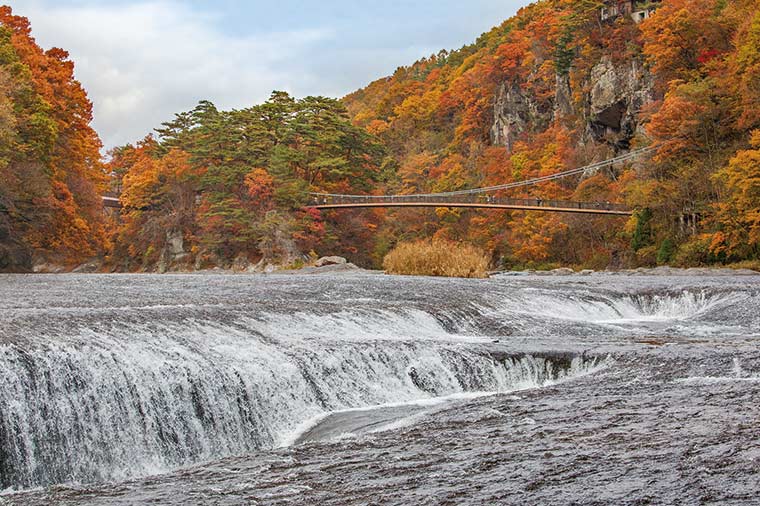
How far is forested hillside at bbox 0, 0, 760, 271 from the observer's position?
35094 mm

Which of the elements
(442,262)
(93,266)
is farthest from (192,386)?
(93,266)

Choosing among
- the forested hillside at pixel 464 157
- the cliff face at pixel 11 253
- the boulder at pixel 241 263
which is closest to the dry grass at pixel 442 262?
the forested hillside at pixel 464 157

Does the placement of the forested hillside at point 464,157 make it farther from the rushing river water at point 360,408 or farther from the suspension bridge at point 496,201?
the rushing river water at point 360,408

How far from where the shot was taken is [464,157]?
74312mm

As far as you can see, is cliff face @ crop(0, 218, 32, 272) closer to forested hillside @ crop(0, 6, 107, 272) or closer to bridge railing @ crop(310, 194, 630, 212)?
forested hillside @ crop(0, 6, 107, 272)

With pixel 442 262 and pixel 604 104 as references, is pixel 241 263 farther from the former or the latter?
pixel 442 262

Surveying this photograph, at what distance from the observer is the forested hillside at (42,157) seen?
3231cm

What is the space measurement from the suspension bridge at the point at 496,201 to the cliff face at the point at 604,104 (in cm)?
274

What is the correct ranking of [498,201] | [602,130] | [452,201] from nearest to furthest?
[498,201]
[452,201]
[602,130]

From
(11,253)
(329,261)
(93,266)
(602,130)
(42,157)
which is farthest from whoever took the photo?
(93,266)

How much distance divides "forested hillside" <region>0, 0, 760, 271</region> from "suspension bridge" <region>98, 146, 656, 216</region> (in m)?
0.83

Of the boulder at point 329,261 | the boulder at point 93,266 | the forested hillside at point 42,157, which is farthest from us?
the boulder at point 93,266

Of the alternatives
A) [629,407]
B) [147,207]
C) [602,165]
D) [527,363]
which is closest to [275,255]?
[147,207]

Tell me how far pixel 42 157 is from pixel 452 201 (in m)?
26.7
